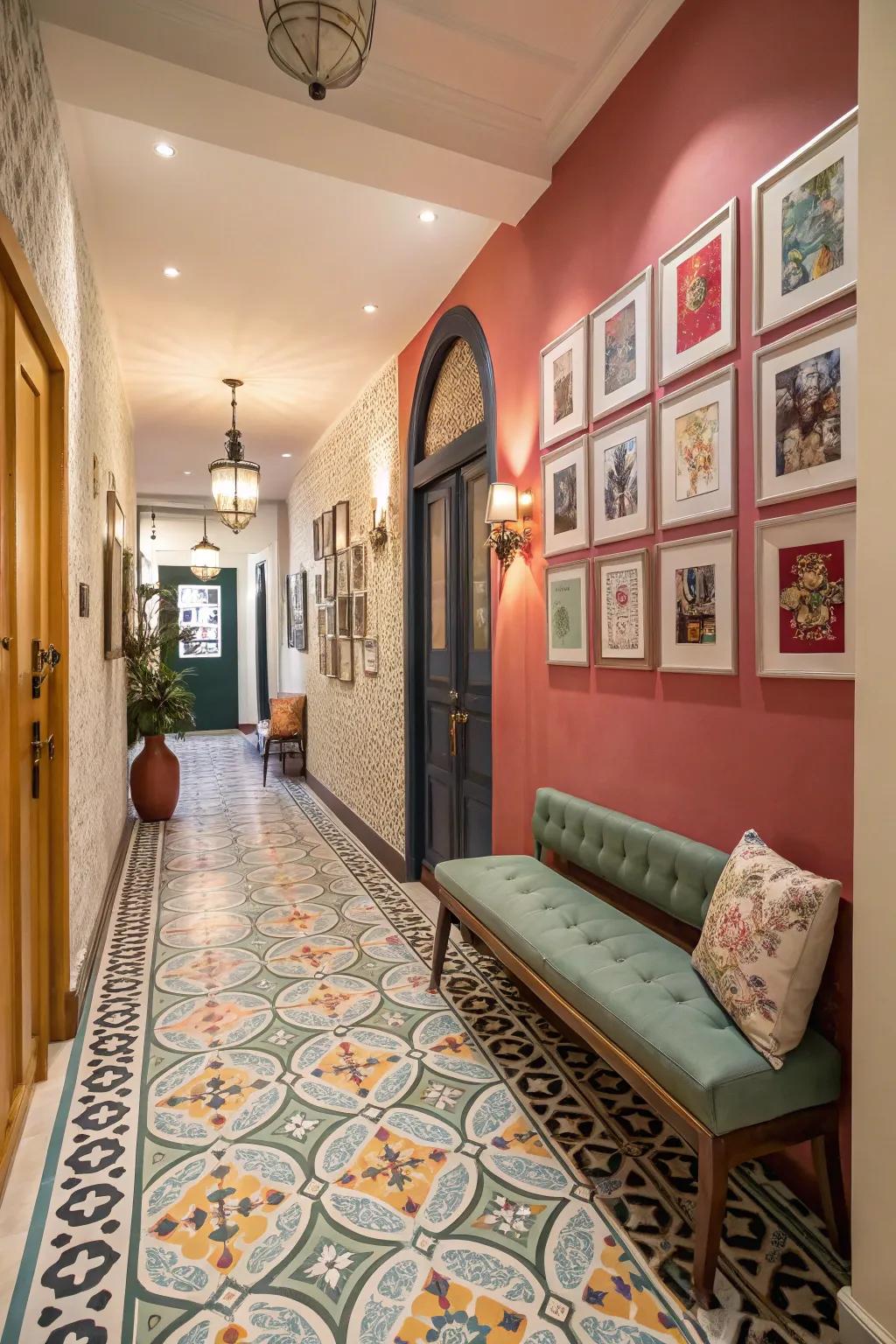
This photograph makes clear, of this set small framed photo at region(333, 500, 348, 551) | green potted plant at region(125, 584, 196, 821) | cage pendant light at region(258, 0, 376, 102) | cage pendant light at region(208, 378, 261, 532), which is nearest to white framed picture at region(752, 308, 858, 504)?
cage pendant light at region(258, 0, 376, 102)

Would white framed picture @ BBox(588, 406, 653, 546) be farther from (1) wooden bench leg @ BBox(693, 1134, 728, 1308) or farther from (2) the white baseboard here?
(2) the white baseboard

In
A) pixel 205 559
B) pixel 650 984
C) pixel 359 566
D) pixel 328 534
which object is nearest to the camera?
pixel 650 984

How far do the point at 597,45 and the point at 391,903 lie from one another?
154 inches

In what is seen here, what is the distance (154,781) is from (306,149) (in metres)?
4.83

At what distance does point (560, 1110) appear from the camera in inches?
88.9

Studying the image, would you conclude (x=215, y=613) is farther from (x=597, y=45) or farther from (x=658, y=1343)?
(x=658, y=1343)

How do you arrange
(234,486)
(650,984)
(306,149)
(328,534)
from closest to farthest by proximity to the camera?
(650,984) → (306,149) → (234,486) → (328,534)

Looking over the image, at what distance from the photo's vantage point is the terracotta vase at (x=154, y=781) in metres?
6.05

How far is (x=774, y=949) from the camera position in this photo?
1648 millimetres

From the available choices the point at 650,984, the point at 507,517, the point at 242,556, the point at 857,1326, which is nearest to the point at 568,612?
the point at 507,517

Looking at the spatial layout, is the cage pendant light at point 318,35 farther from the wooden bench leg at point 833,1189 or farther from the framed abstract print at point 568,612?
the wooden bench leg at point 833,1189

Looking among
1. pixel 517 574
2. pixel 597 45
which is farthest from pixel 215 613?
pixel 597 45

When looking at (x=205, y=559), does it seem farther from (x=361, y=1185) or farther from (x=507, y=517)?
(x=361, y=1185)

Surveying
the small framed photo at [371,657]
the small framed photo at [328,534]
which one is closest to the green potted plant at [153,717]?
the small framed photo at [328,534]
